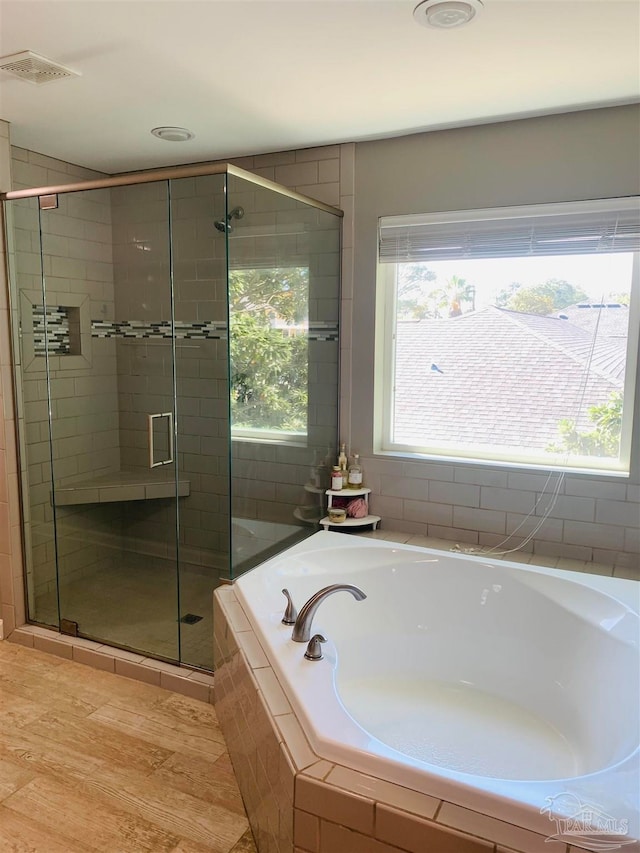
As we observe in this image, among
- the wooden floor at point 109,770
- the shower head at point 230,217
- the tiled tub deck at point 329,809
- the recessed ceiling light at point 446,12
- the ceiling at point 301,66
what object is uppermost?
the ceiling at point 301,66

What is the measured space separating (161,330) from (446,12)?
189cm

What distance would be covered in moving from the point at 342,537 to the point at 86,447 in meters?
1.40

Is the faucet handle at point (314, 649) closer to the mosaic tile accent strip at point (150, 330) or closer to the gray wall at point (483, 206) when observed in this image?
the gray wall at point (483, 206)

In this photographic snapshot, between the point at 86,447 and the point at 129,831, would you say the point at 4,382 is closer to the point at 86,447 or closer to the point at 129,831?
the point at 86,447

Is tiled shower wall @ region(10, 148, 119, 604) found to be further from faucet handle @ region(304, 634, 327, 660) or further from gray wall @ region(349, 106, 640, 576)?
faucet handle @ region(304, 634, 327, 660)

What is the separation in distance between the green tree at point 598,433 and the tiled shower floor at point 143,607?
1.71 metres

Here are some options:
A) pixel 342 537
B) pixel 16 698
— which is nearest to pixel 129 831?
pixel 16 698

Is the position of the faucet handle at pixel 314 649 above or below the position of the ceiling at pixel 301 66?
below

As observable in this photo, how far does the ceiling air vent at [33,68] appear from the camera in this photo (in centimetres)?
213

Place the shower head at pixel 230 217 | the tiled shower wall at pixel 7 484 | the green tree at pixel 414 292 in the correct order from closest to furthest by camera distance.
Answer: the shower head at pixel 230 217, the tiled shower wall at pixel 7 484, the green tree at pixel 414 292

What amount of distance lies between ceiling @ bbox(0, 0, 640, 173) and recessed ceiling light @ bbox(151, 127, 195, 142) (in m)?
0.06

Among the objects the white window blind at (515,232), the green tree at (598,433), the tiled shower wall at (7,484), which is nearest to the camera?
the white window blind at (515,232)

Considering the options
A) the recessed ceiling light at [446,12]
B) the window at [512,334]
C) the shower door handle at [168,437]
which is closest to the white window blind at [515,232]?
the window at [512,334]

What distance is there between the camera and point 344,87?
2.37 metres
